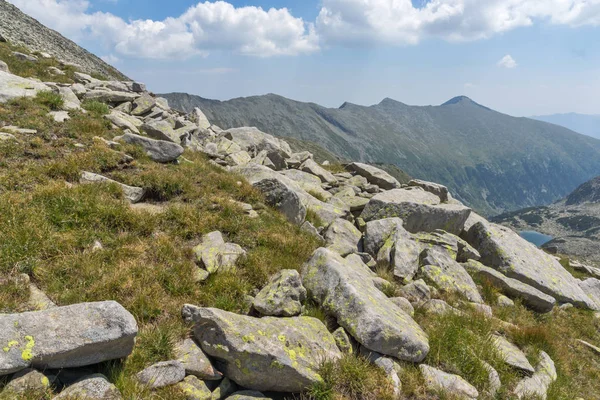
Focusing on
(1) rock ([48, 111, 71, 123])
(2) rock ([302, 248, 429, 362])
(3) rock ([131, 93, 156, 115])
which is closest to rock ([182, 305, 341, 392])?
(2) rock ([302, 248, 429, 362])

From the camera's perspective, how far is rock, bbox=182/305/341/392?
588cm

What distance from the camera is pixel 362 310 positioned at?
24.2 ft

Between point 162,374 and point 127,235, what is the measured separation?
4.62 m

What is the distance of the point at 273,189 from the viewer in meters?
13.8

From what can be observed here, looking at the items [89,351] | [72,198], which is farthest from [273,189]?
[89,351]

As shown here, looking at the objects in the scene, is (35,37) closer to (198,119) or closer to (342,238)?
(198,119)

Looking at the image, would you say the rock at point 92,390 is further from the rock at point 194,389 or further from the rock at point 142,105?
the rock at point 142,105

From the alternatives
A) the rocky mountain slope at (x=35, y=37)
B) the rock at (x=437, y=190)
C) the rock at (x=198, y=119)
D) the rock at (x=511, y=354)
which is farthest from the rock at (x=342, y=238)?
the rocky mountain slope at (x=35, y=37)

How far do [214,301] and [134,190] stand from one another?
6.03 metres

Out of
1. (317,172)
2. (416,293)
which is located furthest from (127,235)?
(317,172)

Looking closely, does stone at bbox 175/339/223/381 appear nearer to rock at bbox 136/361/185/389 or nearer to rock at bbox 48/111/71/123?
rock at bbox 136/361/185/389

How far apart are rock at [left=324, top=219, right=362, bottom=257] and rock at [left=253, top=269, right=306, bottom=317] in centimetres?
404

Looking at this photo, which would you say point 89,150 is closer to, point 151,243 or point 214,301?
point 151,243

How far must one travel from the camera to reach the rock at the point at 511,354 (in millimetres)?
8102
